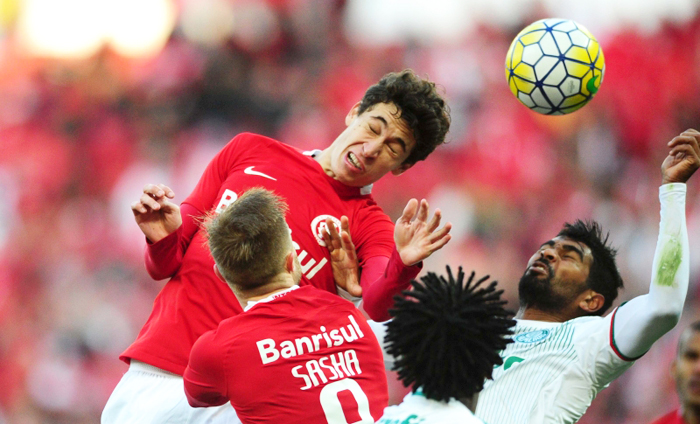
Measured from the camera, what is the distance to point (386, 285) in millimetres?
2971

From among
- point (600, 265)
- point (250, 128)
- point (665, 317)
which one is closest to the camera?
point (665, 317)

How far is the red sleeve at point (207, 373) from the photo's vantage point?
2.56m

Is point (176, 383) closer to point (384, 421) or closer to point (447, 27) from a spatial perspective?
point (384, 421)

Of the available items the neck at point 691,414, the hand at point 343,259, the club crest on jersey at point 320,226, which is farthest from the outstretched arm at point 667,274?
the club crest on jersey at point 320,226

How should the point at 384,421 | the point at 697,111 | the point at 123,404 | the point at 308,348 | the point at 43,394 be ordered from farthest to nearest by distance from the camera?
1. the point at 697,111
2. the point at 43,394
3. the point at 123,404
4. the point at 308,348
5. the point at 384,421

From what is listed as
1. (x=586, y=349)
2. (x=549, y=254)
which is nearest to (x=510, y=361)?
(x=586, y=349)

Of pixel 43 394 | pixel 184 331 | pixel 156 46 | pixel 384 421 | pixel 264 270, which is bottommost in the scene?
pixel 43 394

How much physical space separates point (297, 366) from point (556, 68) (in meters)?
2.71

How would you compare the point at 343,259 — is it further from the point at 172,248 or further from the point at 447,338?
the point at 447,338

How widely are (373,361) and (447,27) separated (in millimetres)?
5694

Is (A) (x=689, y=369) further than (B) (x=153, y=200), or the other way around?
(B) (x=153, y=200)

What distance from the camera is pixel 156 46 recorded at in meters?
7.81

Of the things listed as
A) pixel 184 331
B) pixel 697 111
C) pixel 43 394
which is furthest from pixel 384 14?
pixel 184 331

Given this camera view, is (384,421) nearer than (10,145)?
Yes
